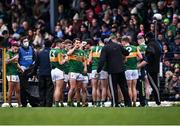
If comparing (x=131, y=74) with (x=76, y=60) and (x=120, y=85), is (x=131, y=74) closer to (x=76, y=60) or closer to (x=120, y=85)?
(x=120, y=85)

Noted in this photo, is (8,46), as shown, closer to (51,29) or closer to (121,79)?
(51,29)

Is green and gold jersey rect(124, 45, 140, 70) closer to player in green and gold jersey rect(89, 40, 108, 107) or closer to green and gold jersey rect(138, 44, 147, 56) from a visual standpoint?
green and gold jersey rect(138, 44, 147, 56)

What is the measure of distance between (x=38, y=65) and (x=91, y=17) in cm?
600

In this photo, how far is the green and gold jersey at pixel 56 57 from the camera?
26734mm

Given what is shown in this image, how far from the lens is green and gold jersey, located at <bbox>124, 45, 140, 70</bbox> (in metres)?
26.4

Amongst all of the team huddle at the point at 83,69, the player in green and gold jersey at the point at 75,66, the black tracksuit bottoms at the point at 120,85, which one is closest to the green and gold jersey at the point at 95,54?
the team huddle at the point at 83,69

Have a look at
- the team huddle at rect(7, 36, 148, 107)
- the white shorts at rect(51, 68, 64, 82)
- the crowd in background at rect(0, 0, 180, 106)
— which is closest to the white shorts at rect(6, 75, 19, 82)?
the team huddle at rect(7, 36, 148, 107)

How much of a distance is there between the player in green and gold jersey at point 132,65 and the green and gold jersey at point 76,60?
1254mm

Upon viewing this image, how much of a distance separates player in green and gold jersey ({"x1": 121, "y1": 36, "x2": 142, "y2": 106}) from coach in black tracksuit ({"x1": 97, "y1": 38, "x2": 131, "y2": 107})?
2.84ft

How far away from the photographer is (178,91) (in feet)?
94.5

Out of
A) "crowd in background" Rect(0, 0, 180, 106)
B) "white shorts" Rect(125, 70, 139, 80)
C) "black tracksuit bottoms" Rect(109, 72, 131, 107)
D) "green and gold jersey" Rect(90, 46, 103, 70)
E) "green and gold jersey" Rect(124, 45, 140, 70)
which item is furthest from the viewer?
"crowd in background" Rect(0, 0, 180, 106)

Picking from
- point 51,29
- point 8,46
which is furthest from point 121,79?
point 51,29

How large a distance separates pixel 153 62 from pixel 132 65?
2.00ft

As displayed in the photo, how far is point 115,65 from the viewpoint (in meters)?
25.5
